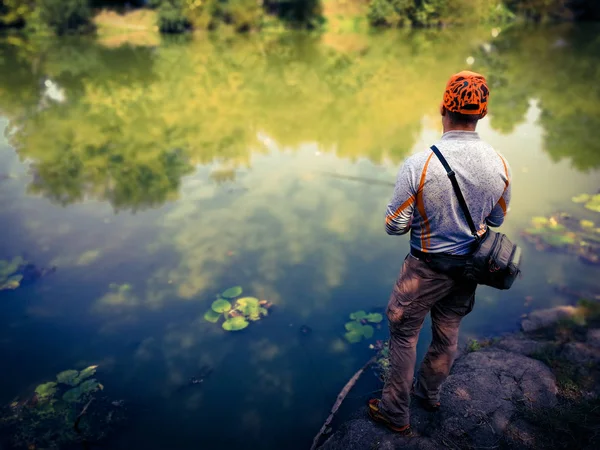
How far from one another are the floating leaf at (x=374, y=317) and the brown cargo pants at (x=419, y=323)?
102 centimetres

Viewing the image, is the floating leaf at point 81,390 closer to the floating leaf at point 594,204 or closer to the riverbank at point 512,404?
the riverbank at point 512,404

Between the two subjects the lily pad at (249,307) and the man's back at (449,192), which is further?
the lily pad at (249,307)

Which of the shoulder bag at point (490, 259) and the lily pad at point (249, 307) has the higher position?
the shoulder bag at point (490, 259)

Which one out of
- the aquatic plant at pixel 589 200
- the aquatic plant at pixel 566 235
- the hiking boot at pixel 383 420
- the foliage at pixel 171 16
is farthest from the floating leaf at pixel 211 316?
the foliage at pixel 171 16

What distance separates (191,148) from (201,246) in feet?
10.5

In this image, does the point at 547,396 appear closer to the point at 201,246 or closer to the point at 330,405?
the point at 330,405

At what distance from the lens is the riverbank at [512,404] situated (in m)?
2.21

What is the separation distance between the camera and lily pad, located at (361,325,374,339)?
326 cm

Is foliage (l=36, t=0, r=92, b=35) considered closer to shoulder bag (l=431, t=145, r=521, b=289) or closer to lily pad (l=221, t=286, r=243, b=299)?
lily pad (l=221, t=286, r=243, b=299)

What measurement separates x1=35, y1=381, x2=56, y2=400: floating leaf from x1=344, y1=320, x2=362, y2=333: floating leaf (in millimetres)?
2130

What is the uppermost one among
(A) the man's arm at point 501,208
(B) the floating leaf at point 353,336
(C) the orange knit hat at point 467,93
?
(C) the orange knit hat at point 467,93

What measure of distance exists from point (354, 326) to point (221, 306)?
1.13m

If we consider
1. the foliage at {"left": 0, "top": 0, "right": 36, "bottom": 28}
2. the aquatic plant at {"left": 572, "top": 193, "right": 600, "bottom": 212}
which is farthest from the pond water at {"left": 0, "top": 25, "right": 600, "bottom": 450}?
the foliage at {"left": 0, "top": 0, "right": 36, "bottom": 28}

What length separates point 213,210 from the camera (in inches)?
204
